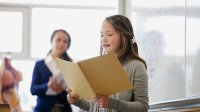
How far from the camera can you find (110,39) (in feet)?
5.43

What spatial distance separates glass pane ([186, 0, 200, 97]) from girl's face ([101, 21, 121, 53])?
488 millimetres

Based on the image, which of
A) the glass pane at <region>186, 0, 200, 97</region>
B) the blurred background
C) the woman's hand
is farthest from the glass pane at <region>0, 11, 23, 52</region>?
the glass pane at <region>186, 0, 200, 97</region>

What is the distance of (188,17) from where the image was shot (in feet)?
6.73

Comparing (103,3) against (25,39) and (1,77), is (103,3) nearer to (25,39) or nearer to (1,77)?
(25,39)

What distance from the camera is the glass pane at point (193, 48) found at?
1895 mm

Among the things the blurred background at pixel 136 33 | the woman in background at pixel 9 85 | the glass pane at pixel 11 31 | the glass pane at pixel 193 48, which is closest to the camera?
the glass pane at pixel 193 48

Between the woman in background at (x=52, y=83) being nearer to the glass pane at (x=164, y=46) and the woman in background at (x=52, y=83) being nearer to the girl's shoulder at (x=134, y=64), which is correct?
the glass pane at (x=164, y=46)

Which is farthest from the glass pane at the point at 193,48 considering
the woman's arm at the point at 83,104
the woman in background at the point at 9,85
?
the woman in background at the point at 9,85

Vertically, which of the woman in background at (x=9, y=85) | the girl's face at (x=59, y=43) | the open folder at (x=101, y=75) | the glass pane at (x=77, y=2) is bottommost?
the woman in background at (x=9, y=85)

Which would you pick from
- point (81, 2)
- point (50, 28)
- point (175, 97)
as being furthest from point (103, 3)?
point (175, 97)

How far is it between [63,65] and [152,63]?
4.22ft

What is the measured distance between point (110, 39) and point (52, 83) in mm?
919

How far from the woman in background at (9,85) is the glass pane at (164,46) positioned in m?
1.18

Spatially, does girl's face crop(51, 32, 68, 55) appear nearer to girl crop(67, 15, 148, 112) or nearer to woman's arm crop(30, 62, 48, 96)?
woman's arm crop(30, 62, 48, 96)
